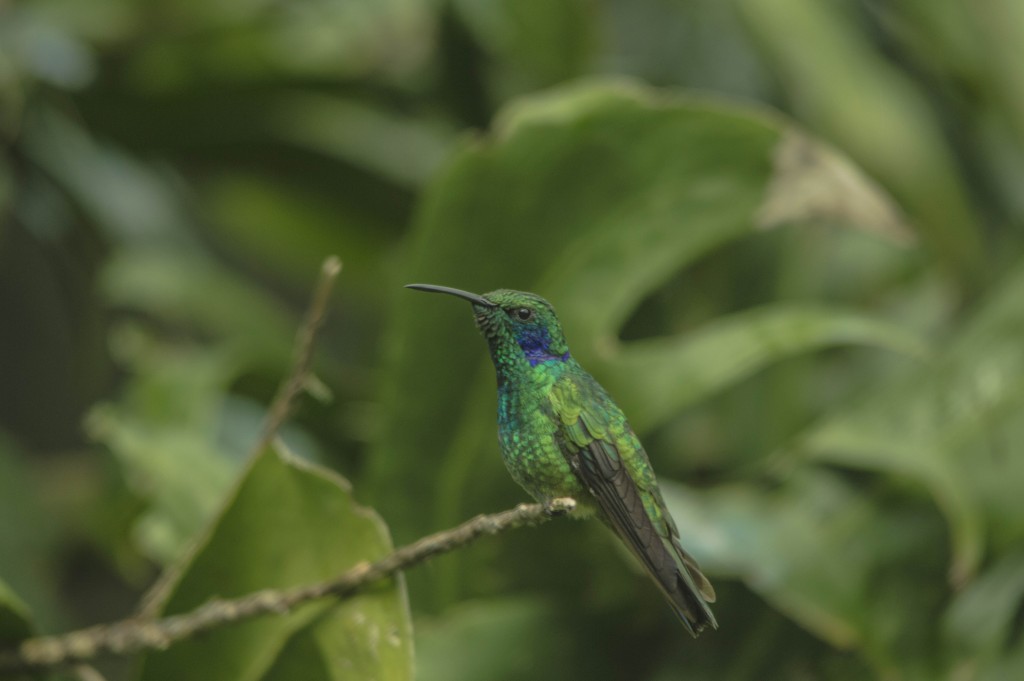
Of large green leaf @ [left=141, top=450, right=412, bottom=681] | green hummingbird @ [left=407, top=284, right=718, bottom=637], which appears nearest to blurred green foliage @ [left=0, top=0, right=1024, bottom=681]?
large green leaf @ [left=141, top=450, right=412, bottom=681]

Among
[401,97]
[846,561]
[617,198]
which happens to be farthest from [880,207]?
[401,97]

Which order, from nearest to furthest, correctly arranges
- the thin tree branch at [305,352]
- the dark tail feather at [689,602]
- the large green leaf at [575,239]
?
the dark tail feather at [689,602] < the thin tree branch at [305,352] < the large green leaf at [575,239]

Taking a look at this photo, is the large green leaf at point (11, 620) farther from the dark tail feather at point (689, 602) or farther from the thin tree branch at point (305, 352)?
the dark tail feather at point (689, 602)

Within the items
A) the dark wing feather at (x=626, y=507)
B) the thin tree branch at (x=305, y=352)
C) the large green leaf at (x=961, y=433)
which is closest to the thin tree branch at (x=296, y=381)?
the thin tree branch at (x=305, y=352)

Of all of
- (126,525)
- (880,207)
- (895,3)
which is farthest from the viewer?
(895,3)

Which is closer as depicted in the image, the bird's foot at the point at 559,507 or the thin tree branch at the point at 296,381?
the bird's foot at the point at 559,507

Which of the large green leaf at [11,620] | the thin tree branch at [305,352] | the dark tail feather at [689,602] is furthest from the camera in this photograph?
the large green leaf at [11,620]

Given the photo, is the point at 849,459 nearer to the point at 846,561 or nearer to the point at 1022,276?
the point at 846,561
